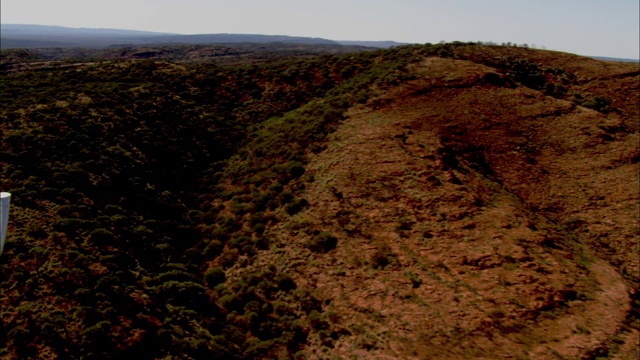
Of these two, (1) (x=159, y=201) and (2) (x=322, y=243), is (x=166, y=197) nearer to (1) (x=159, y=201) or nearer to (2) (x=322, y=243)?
(1) (x=159, y=201)

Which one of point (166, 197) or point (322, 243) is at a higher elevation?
point (166, 197)

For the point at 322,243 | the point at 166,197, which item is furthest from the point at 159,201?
the point at 322,243

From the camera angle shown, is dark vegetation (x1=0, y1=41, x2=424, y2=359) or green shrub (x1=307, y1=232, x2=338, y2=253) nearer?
dark vegetation (x1=0, y1=41, x2=424, y2=359)

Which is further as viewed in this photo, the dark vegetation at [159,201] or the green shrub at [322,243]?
the green shrub at [322,243]

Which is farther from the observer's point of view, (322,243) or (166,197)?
(166,197)

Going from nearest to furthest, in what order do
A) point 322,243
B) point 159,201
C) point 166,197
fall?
point 322,243 < point 159,201 < point 166,197

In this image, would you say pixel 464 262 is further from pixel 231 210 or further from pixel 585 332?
pixel 231 210

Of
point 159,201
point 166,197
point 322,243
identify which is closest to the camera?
point 322,243

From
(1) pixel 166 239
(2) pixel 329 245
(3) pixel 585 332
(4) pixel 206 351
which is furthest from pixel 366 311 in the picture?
(1) pixel 166 239

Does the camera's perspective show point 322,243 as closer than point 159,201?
Yes

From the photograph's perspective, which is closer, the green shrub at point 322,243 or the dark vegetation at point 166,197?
the dark vegetation at point 166,197
